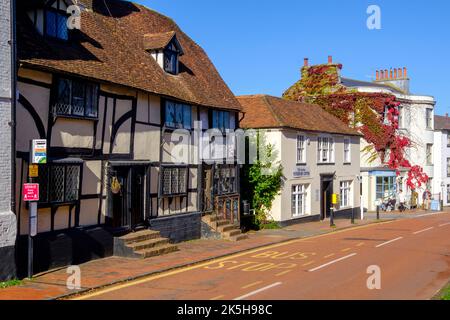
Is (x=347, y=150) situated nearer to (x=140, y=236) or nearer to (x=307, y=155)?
(x=307, y=155)

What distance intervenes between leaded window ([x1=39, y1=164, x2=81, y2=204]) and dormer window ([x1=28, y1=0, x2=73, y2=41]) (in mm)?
3912

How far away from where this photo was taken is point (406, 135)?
1791 inches

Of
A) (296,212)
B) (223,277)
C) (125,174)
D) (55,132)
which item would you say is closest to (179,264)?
(223,277)

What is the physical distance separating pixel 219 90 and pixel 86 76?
33.4ft

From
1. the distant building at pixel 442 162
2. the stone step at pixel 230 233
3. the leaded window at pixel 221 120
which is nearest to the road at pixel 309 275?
the stone step at pixel 230 233

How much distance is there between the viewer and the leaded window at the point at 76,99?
1498cm

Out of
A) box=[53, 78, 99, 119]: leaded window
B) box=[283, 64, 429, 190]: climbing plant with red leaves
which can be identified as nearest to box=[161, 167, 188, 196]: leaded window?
box=[53, 78, 99, 119]: leaded window

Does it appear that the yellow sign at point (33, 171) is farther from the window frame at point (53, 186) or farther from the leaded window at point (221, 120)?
the leaded window at point (221, 120)

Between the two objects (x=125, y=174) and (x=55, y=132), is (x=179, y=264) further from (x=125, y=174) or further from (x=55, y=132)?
(x=55, y=132)

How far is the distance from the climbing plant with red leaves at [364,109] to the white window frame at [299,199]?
1204 cm

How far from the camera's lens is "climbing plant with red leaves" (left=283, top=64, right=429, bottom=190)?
4244cm

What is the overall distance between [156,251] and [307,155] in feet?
51.8

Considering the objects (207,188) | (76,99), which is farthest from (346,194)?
(76,99)

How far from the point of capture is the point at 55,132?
1496 centimetres
